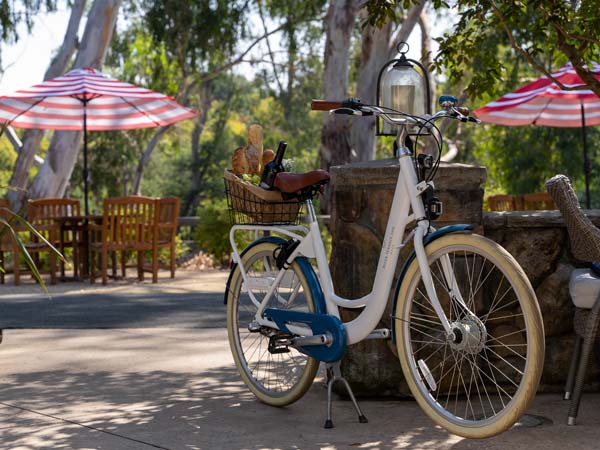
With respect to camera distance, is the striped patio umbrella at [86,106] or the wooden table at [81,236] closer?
the wooden table at [81,236]

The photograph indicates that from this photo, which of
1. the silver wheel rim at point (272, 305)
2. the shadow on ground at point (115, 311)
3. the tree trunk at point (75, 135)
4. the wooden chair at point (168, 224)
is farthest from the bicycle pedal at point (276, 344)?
the tree trunk at point (75, 135)

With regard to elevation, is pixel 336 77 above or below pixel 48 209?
above

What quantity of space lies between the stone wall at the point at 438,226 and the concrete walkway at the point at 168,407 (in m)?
0.15

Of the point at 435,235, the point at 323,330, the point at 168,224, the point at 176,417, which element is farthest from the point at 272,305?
the point at 168,224

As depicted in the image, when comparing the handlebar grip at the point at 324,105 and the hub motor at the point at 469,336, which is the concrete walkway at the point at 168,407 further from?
the handlebar grip at the point at 324,105

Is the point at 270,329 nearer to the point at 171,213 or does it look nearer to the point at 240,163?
the point at 240,163

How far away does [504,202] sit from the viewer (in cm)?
1248

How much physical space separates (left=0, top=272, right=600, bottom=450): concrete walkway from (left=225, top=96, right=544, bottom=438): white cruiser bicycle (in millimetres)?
152

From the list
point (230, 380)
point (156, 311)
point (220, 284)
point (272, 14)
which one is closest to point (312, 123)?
point (272, 14)

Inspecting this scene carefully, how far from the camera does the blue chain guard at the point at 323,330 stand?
13.2 ft

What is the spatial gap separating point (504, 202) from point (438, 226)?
27.0 ft

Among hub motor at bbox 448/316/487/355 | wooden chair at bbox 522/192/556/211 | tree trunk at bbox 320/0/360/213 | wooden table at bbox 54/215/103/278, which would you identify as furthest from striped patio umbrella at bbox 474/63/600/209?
hub motor at bbox 448/316/487/355

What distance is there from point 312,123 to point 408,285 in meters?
38.3

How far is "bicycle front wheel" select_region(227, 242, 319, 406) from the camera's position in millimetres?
4359
